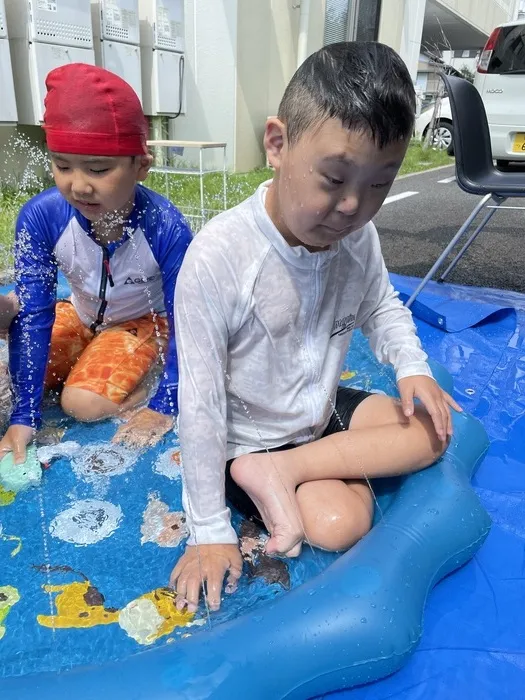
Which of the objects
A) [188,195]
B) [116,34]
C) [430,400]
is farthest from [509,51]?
[430,400]

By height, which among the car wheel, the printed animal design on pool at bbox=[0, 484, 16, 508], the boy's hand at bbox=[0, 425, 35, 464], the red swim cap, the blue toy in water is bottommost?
the car wheel

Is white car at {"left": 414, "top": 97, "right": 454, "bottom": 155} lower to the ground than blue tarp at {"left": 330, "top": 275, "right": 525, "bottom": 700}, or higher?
lower

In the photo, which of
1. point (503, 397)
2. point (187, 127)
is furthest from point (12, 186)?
point (503, 397)

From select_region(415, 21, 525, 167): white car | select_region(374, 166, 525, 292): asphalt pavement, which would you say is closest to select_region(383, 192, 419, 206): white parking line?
select_region(374, 166, 525, 292): asphalt pavement

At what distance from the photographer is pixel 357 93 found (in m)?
1.10

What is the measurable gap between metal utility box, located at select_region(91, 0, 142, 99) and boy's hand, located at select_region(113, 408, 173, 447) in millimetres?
4878

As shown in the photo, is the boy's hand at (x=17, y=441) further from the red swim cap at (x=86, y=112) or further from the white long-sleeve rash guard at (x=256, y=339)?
the red swim cap at (x=86, y=112)

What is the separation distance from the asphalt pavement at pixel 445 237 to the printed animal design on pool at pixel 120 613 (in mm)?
3052

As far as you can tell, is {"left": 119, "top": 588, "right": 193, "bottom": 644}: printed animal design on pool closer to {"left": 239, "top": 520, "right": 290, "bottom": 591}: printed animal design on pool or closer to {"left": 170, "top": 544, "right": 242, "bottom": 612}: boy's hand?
{"left": 170, "top": 544, "right": 242, "bottom": 612}: boy's hand

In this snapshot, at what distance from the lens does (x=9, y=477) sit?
178 cm

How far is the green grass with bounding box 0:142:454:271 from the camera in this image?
4187 millimetres

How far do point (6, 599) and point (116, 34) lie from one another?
227 inches

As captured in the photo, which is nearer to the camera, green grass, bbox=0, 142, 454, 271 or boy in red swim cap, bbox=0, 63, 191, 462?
boy in red swim cap, bbox=0, 63, 191, 462

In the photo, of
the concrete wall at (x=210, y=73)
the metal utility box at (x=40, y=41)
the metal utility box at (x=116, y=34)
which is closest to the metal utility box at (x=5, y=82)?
the metal utility box at (x=40, y=41)
